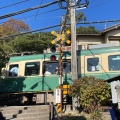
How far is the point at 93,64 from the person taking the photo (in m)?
15.1

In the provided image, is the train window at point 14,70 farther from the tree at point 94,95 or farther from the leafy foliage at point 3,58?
the tree at point 94,95

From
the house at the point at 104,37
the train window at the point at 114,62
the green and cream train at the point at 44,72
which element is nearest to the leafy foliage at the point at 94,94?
the green and cream train at the point at 44,72

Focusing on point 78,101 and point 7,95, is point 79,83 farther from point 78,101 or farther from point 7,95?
point 7,95

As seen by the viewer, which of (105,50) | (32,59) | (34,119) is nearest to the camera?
(34,119)

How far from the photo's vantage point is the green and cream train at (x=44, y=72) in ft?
48.4

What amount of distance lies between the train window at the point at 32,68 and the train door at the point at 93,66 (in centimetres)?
319

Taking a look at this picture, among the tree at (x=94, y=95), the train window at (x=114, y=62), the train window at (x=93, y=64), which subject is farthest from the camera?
the train window at (x=93, y=64)

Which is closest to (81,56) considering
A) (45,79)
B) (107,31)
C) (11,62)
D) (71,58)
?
(71,58)

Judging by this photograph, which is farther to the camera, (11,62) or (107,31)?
(107,31)

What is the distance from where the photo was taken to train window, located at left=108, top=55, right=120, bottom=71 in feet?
47.8

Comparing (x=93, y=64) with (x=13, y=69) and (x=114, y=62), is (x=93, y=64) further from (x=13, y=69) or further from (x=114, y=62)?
(x=13, y=69)

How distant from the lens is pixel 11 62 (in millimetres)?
17125

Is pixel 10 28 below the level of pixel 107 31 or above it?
above

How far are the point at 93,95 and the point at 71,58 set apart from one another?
10.9 ft
